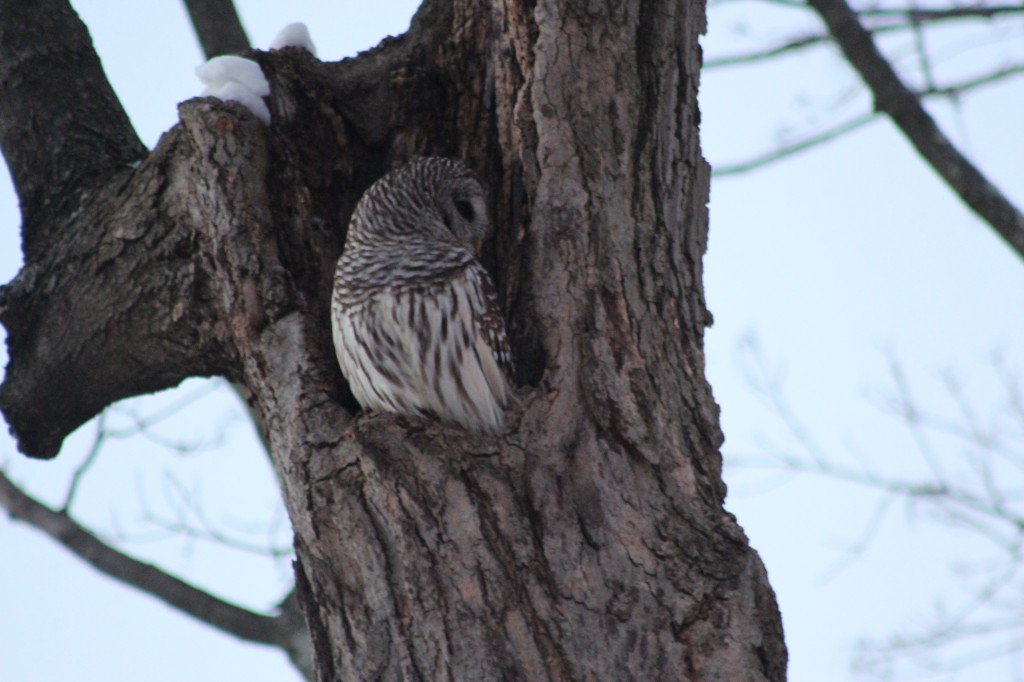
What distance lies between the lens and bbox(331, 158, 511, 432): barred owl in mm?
3277

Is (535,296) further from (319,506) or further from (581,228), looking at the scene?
(319,506)

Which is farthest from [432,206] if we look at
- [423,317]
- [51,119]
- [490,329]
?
[51,119]

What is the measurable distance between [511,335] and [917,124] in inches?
96.9

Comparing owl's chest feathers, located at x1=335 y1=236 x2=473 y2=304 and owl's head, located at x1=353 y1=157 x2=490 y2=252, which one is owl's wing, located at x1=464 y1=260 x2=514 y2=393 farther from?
owl's head, located at x1=353 y1=157 x2=490 y2=252

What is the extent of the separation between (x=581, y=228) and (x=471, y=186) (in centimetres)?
57

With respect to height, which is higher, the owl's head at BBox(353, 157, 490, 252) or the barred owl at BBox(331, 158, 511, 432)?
the owl's head at BBox(353, 157, 490, 252)

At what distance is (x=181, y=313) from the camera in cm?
344

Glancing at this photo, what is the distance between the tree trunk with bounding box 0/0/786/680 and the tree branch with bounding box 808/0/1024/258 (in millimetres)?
1840

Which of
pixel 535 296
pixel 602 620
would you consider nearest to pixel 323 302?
pixel 535 296

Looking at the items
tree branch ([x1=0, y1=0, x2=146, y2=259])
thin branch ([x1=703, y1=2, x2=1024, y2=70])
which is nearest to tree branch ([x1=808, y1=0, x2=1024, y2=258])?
thin branch ([x1=703, y1=2, x2=1024, y2=70])

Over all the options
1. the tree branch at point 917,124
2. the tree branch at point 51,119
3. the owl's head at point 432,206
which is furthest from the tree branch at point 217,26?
the tree branch at point 917,124

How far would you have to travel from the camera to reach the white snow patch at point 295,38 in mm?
3903

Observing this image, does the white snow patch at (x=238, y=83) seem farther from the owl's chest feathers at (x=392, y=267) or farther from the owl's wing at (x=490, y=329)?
the owl's wing at (x=490, y=329)

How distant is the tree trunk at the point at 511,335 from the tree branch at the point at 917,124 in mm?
1840
